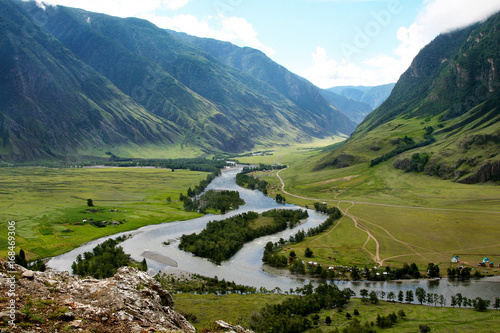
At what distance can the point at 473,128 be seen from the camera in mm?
197875

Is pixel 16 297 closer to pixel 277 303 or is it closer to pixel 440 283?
pixel 277 303

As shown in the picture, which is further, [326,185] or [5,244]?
[326,185]

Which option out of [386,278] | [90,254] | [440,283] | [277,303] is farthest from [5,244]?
[440,283]

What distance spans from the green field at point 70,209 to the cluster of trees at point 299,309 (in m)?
70.0

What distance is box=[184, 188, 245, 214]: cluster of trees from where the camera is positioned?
6088 inches

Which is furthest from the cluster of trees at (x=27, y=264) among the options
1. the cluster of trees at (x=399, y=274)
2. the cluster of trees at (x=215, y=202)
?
the cluster of trees at (x=215, y=202)

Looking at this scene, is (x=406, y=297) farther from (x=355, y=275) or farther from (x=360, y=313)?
(x=360, y=313)

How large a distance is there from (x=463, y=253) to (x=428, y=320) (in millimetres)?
42319

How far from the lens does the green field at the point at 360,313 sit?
194 ft

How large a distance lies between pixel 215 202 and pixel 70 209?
206 ft

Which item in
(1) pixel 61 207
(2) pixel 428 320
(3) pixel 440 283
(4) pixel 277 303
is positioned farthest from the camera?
(1) pixel 61 207

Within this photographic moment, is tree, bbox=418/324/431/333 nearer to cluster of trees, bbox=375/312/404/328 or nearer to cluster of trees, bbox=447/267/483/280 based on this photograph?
cluster of trees, bbox=375/312/404/328

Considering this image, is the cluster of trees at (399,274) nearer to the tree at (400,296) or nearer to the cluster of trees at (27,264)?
the tree at (400,296)

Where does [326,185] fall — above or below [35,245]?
above
